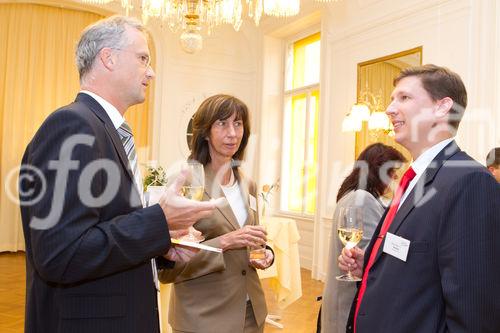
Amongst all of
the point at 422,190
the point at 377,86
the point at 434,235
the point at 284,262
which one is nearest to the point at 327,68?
the point at 377,86

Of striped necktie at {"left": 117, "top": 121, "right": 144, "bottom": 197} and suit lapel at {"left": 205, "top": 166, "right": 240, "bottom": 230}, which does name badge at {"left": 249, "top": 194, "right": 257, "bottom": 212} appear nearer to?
suit lapel at {"left": 205, "top": 166, "right": 240, "bottom": 230}

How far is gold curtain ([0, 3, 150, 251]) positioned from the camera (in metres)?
7.89

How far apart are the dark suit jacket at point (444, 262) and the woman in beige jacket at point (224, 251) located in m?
0.53

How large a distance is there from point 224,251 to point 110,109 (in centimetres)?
81

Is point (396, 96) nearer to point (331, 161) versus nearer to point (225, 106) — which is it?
point (225, 106)

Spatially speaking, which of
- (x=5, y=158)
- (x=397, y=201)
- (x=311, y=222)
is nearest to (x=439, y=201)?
(x=397, y=201)

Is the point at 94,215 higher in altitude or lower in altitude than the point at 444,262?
higher

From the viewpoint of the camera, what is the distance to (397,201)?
1.58m

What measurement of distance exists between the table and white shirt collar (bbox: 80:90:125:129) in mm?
3154

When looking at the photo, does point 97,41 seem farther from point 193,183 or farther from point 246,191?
point 246,191

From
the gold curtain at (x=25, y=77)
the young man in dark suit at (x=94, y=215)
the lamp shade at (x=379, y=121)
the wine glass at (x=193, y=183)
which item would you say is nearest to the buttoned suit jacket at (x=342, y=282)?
the wine glass at (x=193, y=183)

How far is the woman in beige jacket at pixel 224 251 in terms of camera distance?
1757 mm

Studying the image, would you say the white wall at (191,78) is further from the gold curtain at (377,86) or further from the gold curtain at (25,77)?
the gold curtain at (377,86)

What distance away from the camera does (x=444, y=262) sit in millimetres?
1224
